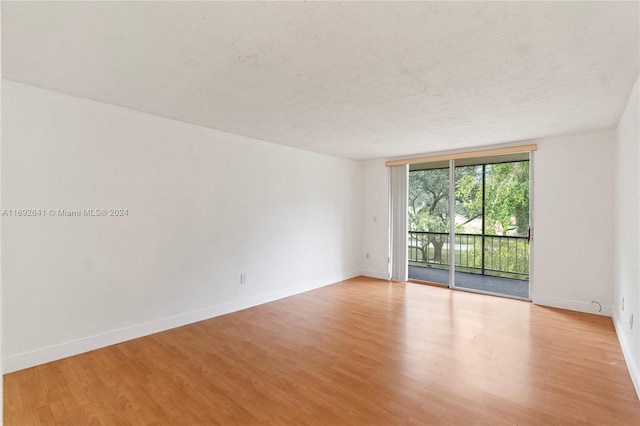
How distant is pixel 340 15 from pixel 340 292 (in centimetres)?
412

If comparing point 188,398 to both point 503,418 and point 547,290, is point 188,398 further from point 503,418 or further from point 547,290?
point 547,290

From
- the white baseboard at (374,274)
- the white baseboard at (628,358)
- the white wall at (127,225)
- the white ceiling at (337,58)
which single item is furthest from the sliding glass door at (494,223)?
the white wall at (127,225)

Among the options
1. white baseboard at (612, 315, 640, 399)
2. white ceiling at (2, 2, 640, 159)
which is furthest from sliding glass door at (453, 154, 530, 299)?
white ceiling at (2, 2, 640, 159)

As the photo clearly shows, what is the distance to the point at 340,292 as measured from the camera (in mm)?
5262

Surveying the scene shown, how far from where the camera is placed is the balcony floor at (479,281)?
17.5 feet

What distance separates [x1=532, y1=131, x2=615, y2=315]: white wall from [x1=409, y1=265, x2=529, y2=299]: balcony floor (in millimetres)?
612

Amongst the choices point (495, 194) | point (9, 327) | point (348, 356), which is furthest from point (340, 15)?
point (495, 194)

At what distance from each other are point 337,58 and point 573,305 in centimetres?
433

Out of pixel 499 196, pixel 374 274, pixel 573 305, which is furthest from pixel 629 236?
pixel 374 274

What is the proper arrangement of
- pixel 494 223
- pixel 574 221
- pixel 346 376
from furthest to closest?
pixel 494 223 → pixel 574 221 → pixel 346 376

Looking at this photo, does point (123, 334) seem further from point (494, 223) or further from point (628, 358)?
point (494, 223)

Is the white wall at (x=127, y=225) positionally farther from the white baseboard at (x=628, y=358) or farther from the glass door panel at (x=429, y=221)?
the white baseboard at (x=628, y=358)

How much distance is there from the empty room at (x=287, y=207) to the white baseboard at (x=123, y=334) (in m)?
0.02

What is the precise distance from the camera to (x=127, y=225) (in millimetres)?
3412
